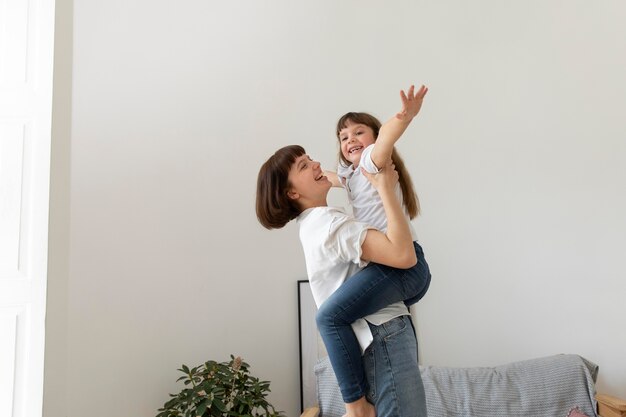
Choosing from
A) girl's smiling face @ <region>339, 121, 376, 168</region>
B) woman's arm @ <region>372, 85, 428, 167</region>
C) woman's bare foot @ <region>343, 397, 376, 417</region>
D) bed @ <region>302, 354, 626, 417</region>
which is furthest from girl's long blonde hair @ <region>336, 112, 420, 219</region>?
bed @ <region>302, 354, 626, 417</region>

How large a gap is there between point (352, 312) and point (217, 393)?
1.25 metres

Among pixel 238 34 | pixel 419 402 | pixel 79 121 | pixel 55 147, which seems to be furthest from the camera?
pixel 238 34

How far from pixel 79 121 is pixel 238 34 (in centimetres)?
95

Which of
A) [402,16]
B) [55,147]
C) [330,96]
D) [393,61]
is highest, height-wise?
[402,16]

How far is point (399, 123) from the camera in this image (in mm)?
1157

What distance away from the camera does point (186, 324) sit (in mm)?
2477

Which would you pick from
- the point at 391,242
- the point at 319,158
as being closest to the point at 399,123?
the point at 391,242

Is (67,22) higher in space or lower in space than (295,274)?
higher

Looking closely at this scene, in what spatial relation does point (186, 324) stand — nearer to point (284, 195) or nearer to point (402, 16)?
point (284, 195)

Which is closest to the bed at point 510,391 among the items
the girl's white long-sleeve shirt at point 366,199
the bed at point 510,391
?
the bed at point 510,391

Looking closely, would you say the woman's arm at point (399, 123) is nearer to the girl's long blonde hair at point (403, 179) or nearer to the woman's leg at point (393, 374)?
the girl's long blonde hair at point (403, 179)

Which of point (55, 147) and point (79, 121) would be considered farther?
point (79, 121)

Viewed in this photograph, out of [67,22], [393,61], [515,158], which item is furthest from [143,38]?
[515,158]

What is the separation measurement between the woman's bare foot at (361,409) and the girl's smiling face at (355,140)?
0.63m
